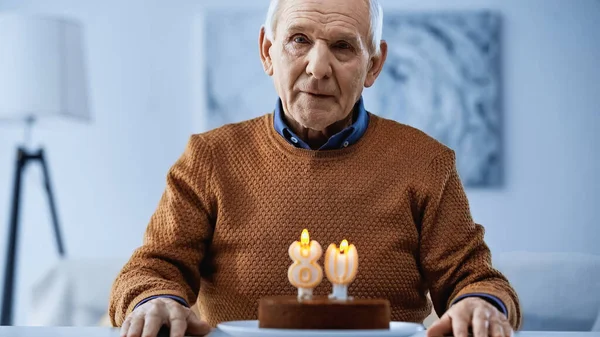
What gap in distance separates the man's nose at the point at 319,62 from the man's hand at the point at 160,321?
0.45 metres

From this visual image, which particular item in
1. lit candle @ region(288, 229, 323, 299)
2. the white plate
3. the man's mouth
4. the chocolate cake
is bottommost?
the white plate

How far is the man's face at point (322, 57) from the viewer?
137 cm

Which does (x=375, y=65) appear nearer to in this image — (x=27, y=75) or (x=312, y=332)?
(x=312, y=332)

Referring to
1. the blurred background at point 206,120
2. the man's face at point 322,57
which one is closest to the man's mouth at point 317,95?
the man's face at point 322,57

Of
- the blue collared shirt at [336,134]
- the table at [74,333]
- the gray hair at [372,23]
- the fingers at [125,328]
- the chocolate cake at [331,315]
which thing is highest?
the gray hair at [372,23]

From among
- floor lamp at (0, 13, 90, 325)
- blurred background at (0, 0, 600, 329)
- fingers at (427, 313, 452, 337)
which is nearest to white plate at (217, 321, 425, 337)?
fingers at (427, 313, 452, 337)

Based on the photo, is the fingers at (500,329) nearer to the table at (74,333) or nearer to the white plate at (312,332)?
the table at (74,333)

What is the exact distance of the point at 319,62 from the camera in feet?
4.40

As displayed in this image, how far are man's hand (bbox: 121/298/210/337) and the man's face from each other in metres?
0.45

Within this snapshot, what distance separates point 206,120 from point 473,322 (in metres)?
3.24

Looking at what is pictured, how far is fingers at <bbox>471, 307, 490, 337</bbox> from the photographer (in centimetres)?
104

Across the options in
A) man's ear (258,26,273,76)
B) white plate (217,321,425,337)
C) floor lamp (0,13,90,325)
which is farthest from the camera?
floor lamp (0,13,90,325)

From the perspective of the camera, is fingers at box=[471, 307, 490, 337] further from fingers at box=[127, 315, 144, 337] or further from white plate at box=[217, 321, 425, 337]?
fingers at box=[127, 315, 144, 337]

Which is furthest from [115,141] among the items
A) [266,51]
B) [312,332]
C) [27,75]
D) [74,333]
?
[312,332]
